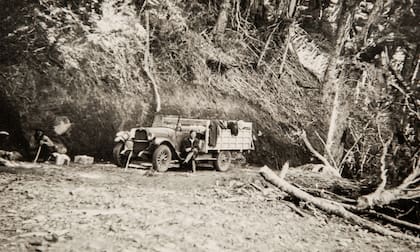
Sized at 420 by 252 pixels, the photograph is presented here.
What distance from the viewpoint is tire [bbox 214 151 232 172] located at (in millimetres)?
7949

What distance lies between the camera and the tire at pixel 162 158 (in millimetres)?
6871

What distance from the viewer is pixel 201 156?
7.64 metres

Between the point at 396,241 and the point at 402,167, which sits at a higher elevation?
the point at 402,167

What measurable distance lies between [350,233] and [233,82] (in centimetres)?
604

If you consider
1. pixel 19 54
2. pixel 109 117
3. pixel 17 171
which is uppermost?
pixel 19 54

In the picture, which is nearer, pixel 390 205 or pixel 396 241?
pixel 396 241

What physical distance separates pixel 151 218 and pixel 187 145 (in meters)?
3.44

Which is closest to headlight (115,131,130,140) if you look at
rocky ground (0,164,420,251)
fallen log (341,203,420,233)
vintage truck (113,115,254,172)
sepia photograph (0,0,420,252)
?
vintage truck (113,115,254,172)

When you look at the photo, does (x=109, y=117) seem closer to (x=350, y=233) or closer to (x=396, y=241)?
(x=350, y=233)

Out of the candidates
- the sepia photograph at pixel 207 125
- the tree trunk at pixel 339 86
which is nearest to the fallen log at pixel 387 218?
the sepia photograph at pixel 207 125

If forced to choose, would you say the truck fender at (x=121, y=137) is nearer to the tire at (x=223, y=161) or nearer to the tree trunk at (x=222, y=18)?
the tire at (x=223, y=161)

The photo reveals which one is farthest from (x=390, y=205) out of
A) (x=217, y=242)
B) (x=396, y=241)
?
(x=217, y=242)

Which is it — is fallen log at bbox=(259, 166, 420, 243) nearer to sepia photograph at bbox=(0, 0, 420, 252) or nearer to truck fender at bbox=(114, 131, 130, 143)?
sepia photograph at bbox=(0, 0, 420, 252)

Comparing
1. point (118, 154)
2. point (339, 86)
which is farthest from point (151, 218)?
point (339, 86)
